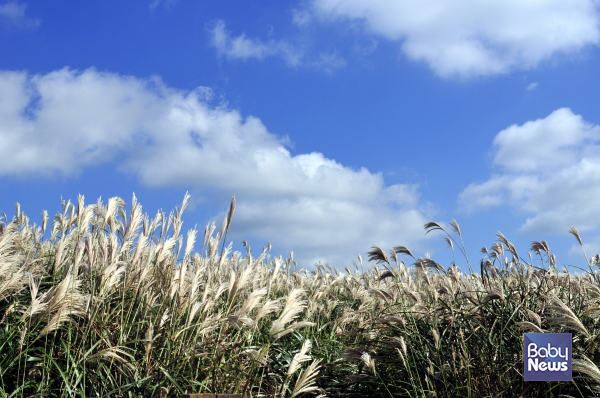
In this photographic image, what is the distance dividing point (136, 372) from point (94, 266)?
0.87 meters

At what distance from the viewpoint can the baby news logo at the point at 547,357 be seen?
12.3 ft

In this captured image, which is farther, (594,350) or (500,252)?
(500,252)

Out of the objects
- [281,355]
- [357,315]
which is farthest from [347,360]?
[357,315]

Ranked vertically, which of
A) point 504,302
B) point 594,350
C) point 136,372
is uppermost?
point 504,302

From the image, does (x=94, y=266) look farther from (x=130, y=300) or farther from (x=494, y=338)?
(x=494, y=338)

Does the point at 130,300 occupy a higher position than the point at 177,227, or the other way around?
the point at 177,227

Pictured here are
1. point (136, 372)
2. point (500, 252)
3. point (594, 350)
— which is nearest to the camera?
point (136, 372)

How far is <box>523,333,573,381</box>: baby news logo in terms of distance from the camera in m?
3.75

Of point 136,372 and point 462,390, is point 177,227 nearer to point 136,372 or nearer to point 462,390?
point 136,372

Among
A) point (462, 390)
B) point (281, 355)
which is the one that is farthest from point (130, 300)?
point (462, 390)

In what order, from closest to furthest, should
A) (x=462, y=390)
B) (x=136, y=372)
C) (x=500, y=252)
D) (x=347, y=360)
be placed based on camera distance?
(x=136, y=372), (x=462, y=390), (x=347, y=360), (x=500, y=252)

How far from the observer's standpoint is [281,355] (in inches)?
182

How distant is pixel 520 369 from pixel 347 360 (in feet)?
4.44

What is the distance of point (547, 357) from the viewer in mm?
3777
